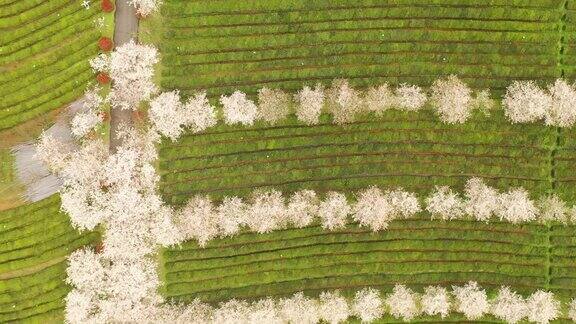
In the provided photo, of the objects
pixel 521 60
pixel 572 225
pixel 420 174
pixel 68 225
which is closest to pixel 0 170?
pixel 68 225

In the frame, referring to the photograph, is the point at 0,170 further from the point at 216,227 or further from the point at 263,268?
the point at 263,268

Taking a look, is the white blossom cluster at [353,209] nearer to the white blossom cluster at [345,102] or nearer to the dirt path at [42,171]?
the white blossom cluster at [345,102]

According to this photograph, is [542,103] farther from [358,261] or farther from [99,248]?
[99,248]

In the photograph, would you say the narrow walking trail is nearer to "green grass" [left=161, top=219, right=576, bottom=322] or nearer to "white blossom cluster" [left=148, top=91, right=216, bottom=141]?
"white blossom cluster" [left=148, top=91, right=216, bottom=141]

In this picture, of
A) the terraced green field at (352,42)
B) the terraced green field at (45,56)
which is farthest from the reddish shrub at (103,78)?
the terraced green field at (352,42)

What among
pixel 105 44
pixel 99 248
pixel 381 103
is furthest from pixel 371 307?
pixel 105 44

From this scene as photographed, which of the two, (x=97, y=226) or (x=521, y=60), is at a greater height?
(x=521, y=60)

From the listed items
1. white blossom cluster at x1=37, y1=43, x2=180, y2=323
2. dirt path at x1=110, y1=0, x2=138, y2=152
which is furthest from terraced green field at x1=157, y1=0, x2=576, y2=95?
white blossom cluster at x1=37, y1=43, x2=180, y2=323
